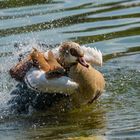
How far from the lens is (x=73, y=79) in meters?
8.29

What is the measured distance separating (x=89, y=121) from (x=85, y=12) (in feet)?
20.9

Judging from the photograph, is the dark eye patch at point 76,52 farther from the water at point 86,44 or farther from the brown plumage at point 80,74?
the water at point 86,44

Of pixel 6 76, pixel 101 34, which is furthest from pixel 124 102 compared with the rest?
pixel 101 34

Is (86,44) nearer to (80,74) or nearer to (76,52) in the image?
(80,74)

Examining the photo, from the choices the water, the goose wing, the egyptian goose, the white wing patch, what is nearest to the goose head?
the egyptian goose

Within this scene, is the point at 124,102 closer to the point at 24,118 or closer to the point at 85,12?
the point at 24,118

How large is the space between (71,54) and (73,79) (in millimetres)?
290

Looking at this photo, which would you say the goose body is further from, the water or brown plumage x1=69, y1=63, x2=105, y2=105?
the water

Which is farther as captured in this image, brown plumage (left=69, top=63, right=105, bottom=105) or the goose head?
brown plumage (left=69, top=63, right=105, bottom=105)

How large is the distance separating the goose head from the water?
66 cm

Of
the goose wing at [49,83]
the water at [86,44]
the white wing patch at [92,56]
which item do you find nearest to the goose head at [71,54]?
the goose wing at [49,83]

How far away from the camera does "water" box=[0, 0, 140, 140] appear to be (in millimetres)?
7984

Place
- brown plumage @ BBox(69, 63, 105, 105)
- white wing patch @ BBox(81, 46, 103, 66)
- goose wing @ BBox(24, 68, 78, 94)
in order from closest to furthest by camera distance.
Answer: goose wing @ BBox(24, 68, 78, 94), brown plumage @ BBox(69, 63, 105, 105), white wing patch @ BBox(81, 46, 103, 66)

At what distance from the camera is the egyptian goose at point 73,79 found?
26.3 ft
